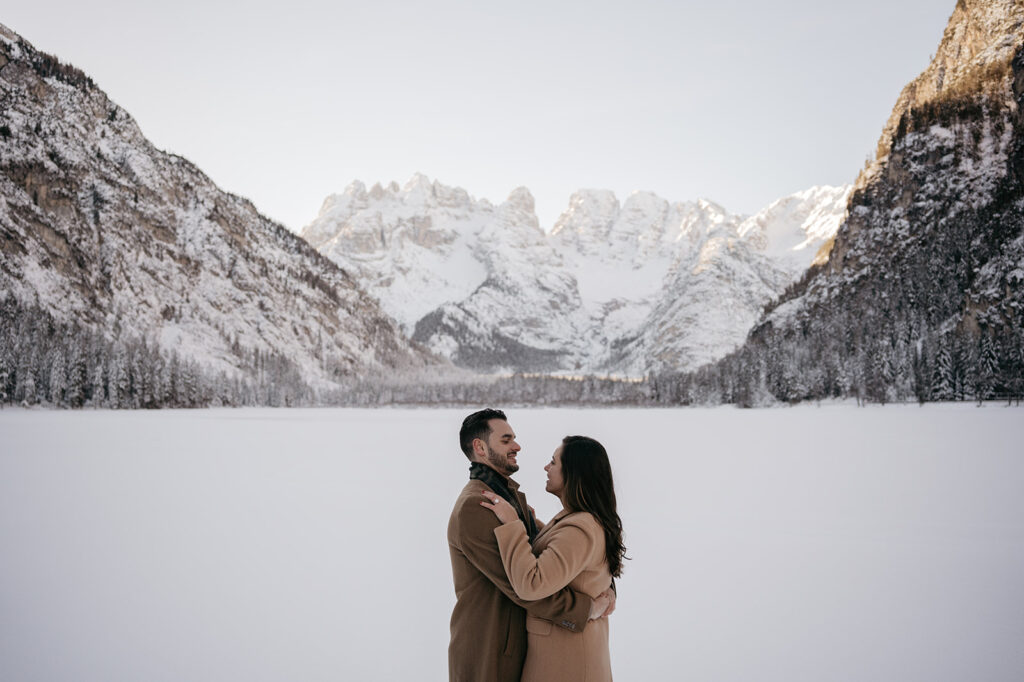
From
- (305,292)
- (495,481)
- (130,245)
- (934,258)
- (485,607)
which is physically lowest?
(485,607)

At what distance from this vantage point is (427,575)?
961 centimetres

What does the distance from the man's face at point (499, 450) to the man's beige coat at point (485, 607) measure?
187 millimetres

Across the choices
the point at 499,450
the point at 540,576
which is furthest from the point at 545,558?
the point at 499,450

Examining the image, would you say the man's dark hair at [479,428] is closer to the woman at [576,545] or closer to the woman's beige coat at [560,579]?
the woman at [576,545]

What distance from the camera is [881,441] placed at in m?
31.2

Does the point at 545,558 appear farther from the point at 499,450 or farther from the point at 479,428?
the point at 479,428

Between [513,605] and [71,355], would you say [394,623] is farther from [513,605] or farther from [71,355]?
[71,355]

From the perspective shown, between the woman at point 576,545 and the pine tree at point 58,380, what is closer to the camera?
the woman at point 576,545

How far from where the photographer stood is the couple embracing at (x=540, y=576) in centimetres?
343

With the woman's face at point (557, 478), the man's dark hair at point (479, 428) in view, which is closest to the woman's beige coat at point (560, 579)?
the woman's face at point (557, 478)

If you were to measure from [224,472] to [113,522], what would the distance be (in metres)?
7.97

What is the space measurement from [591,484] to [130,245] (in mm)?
151000

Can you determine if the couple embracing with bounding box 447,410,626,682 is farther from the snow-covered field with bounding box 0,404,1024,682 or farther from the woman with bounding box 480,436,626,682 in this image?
the snow-covered field with bounding box 0,404,1024,682

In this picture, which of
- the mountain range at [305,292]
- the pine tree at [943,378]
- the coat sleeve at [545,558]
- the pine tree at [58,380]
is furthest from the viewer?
the mountain range at [305,292]
